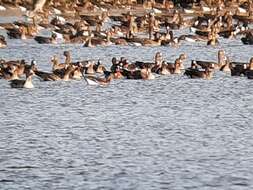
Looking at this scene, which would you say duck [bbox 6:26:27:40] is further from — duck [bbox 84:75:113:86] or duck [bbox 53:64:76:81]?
duck [bbox 84:75:113:86]

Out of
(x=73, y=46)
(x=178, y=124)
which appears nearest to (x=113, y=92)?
(x=178, y=124)

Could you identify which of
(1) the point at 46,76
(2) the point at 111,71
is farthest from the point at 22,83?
(2) the point at 111,71

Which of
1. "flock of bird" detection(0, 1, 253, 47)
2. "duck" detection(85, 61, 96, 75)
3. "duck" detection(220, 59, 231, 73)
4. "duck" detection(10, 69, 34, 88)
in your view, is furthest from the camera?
"flock of bird" detection(0, 1, 253, 47)

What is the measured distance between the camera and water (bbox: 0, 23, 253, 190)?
41.3 feet

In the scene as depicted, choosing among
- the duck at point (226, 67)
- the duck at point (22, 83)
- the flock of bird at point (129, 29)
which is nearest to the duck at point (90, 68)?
the duck at point (22, 83)

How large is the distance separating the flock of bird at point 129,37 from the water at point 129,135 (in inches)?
18.1

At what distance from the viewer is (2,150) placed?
1427 cm

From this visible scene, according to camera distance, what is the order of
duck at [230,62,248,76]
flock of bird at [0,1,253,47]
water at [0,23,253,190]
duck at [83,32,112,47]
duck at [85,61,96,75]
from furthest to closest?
1. flock of bird at [0,1,253,47]
2. duck at [83,32,112,47]
3. duck at [85,61,96,75]
4. duck at [230,62,248,76]
5. water at [0,23,253,190]

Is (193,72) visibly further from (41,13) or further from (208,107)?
(41,13)

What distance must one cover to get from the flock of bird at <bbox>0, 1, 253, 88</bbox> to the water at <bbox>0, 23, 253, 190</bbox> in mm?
459

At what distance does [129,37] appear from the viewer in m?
32.9

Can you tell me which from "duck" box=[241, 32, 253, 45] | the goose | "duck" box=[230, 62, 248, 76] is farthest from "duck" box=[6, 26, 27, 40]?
"duck" box=[230, 62, 248, 76]

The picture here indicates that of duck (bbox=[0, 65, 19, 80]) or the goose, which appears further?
the goose

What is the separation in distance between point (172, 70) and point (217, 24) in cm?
1351
